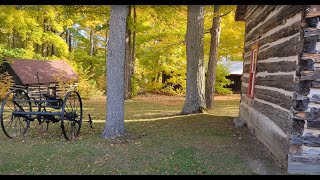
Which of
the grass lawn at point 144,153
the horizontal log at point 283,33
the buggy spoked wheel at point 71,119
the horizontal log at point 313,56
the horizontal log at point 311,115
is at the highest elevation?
the horizontal log at point 283,33

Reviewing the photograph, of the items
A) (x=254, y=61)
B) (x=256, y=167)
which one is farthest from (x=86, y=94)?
(x=256, y=167)

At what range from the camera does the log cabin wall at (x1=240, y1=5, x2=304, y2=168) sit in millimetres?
5754

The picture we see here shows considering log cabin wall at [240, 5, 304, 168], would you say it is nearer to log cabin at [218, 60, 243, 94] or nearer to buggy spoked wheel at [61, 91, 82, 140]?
buggy spoked wheel at [61, 91, 82, 140]

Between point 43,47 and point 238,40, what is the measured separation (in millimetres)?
22161

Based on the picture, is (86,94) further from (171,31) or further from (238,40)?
(238,40)

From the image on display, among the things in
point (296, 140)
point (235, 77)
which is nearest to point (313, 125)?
point (296, 140)

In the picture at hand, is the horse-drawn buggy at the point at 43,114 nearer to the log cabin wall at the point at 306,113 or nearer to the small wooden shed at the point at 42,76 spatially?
the log cabin wall at the point at 306,113

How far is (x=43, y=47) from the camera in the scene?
31422 millimetres

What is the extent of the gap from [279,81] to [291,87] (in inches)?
34.3

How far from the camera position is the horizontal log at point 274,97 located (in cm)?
593

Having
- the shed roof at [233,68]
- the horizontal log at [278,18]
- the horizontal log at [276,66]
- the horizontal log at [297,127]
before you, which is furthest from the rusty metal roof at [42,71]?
the horizontal log at [297,127]

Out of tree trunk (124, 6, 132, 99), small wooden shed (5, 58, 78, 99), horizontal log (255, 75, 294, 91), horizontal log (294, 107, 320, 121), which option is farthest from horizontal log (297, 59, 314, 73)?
small wooden shed (5, 58, 78, 99)

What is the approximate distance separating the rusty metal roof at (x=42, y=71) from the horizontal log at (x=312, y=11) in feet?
55.8

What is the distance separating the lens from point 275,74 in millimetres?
6906
